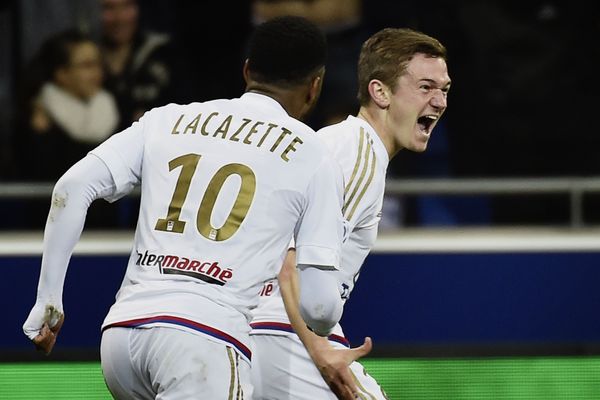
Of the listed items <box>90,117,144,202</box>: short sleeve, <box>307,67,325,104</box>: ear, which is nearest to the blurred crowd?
<box>307,67,325,104</box>: ear

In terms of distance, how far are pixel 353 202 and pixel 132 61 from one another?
3460mm

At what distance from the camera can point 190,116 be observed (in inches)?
147

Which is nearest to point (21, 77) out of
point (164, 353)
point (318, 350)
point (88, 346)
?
point (88, 346)

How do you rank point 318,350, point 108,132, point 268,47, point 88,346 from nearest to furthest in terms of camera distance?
point 268,47
point 318,350
point 88,346
point 108,132

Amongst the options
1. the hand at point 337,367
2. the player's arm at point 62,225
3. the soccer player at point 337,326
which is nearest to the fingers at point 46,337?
the player's arm at point 62,225

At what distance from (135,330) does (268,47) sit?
826 mm

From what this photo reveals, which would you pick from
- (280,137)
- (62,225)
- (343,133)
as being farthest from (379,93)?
(62,225)

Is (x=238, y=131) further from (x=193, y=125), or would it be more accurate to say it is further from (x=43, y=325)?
(x=43, y=325)

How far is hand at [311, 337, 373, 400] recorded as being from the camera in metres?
4.17

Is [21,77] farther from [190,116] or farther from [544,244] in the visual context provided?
[190,116]

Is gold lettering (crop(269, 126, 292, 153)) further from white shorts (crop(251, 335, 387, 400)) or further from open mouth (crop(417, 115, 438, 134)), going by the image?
open mouth (crop(417, 115, 438, 134))

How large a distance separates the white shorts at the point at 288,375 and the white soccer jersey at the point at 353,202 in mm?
47

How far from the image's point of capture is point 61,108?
7293 mm

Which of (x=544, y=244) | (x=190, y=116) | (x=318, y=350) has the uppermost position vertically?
(x=190, y=116)
